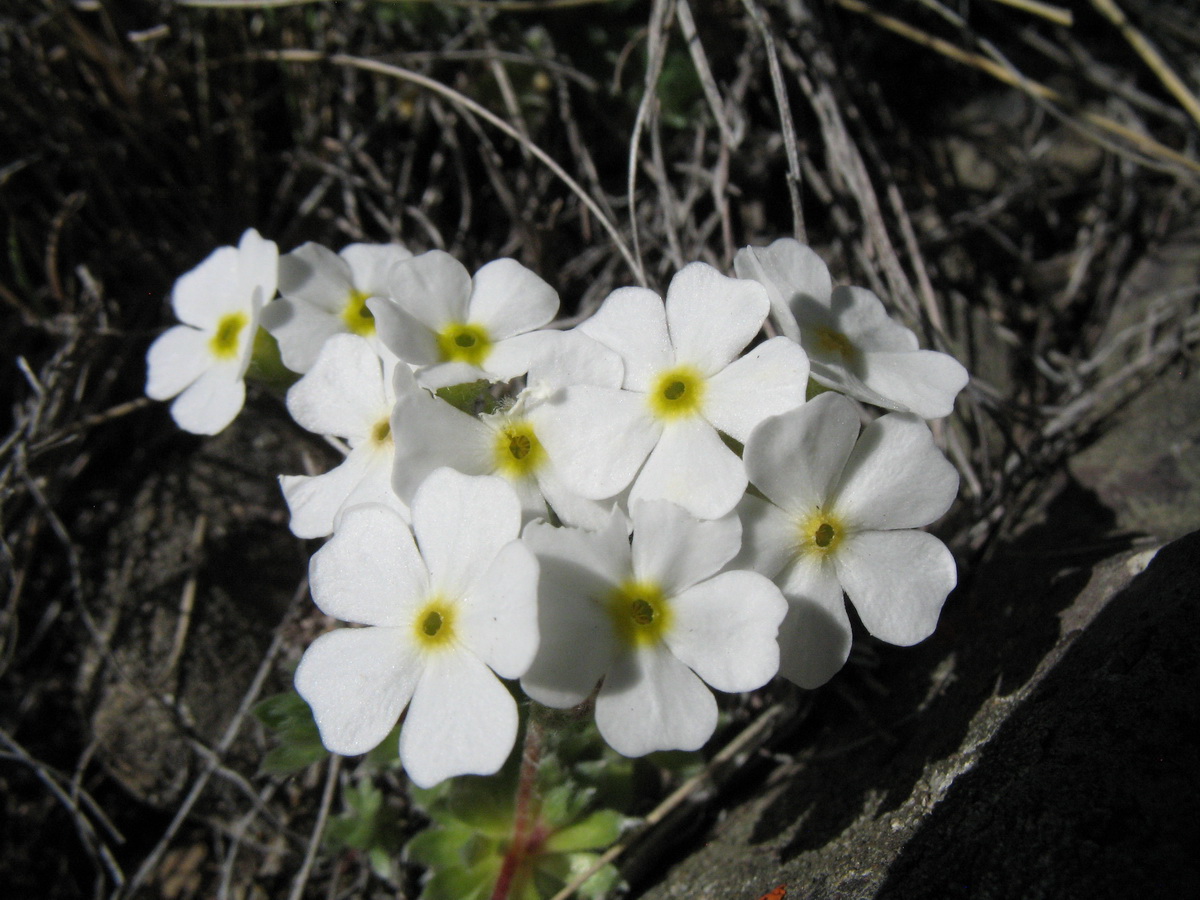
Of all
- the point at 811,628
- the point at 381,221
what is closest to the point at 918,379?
the point at 811,628

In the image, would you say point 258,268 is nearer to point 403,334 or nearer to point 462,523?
point 403,334

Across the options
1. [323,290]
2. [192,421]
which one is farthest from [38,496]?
[323,290]

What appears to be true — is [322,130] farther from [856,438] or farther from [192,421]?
[856,438]

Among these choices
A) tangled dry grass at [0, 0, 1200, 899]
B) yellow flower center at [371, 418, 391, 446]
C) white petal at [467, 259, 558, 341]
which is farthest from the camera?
tangled dry grass at [0, 0, 1200, 899]

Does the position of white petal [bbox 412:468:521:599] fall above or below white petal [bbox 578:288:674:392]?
below

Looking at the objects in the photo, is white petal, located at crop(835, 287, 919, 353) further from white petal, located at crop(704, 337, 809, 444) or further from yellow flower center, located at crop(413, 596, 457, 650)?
yellow flower center, located at crop(413, 596, 457, 650)

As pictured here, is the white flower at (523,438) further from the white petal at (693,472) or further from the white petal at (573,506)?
the white petal at (693,472)

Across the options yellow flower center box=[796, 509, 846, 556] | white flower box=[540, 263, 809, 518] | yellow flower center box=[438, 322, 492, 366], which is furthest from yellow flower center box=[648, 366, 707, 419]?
yellow flower center box=[438, 322, 492, 366]
